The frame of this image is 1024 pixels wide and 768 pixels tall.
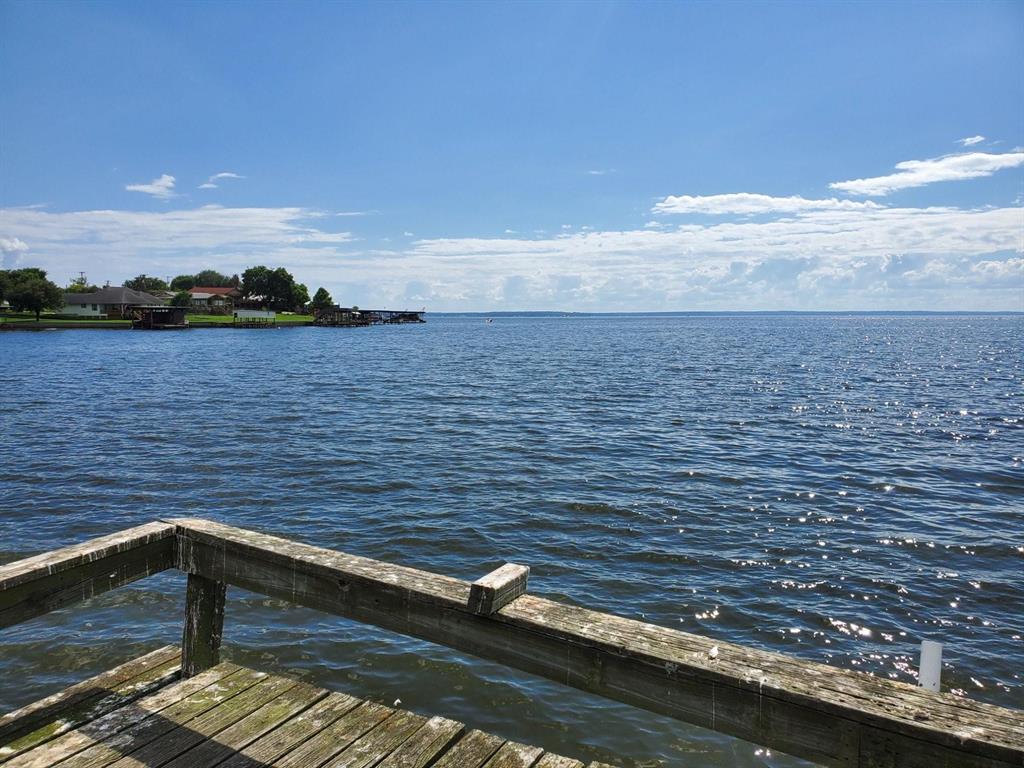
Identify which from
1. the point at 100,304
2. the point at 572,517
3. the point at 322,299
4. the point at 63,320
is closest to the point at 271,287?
the point at 322,299

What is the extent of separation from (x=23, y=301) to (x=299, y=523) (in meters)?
126

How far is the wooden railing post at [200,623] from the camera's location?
4297 mm

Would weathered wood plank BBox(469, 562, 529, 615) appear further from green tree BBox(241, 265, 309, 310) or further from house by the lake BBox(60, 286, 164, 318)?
green tree BBox(241, 265, 309, 310)

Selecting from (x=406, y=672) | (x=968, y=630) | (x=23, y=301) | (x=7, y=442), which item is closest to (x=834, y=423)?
(x=968, y=630)

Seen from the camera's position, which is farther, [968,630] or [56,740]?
[968,630]

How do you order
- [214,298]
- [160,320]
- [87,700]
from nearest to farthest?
[87,700], [160,320], [214,298]

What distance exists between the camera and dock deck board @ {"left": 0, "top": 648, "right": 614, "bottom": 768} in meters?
3.46

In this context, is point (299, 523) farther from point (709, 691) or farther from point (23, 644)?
point (709, 691)

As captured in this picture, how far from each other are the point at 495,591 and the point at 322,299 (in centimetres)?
19562

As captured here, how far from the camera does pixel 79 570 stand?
363 centimetres

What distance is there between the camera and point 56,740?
3.58 meters

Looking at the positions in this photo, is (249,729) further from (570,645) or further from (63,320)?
(63,320)

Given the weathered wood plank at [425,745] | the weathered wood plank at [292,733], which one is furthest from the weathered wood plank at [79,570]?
the weathered wood plank at [425,745]

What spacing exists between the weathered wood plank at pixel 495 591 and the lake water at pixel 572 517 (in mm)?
4233
